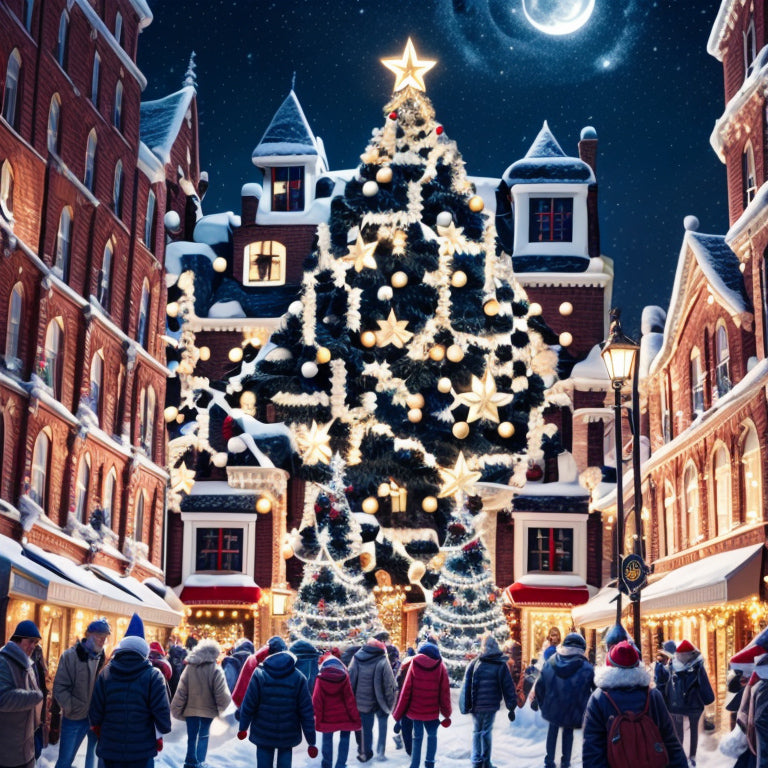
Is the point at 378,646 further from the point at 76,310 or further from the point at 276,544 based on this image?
the point at 276,544

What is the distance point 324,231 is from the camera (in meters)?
36.0

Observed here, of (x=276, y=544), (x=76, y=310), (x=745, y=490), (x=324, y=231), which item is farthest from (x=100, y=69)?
(x=745, y=490)

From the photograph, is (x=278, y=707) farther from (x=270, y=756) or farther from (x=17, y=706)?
(x=17, y=706)

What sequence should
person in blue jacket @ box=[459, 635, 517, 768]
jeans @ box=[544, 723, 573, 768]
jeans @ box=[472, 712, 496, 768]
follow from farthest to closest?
1. jeans @ box=[472, 712, 496, 768]
2. person in blue jacket @ box=[459, 635, 517, 768]
3. jeans @ box=[544, 723, 573, 768]

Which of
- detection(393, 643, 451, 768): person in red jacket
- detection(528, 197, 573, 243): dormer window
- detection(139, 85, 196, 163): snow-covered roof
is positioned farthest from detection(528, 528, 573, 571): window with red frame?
detection(393, 643, 451, 768): person in red jacket

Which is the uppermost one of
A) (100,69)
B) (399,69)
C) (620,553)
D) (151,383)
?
(399,69)

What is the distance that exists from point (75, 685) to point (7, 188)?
12867 millimetres

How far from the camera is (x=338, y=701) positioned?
15695 millimetres

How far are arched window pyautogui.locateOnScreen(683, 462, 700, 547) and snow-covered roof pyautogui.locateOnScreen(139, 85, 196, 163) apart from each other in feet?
53.0

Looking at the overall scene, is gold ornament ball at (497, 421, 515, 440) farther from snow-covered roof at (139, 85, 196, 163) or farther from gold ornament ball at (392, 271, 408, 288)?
snow-covered roof at (139, 85, 196, 163)

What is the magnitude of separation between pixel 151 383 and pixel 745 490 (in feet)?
53.1

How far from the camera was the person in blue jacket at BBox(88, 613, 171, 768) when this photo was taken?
10672 mm

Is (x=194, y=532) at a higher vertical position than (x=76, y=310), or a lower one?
lower

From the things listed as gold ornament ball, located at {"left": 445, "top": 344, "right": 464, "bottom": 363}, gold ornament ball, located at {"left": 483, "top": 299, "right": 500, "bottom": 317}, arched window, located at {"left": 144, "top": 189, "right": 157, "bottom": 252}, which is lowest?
gold ornament ball, located at {"left": 445, "top": 344, "right": 464, "bottom": 363}
